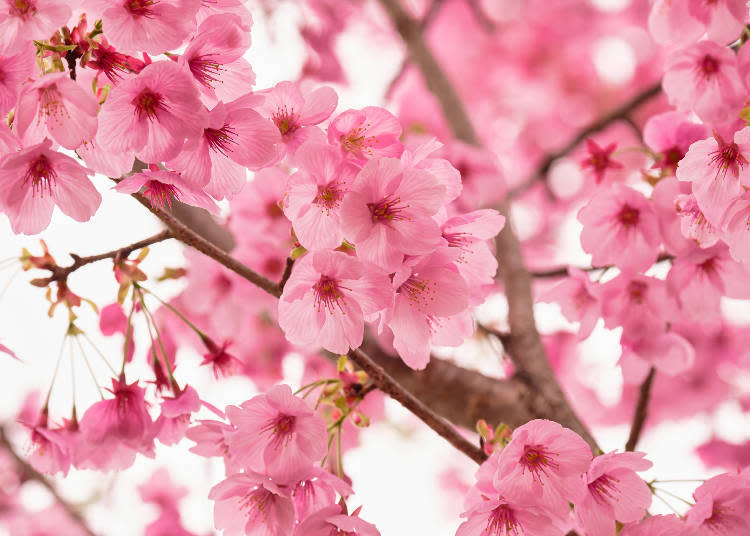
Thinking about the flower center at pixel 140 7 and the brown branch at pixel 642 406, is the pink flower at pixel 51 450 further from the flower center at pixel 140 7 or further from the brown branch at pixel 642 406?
the brown branch at pixel 642 406

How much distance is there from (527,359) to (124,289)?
98 cm

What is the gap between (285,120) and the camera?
38.4 inches

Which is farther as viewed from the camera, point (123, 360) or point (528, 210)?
point (528, 210)

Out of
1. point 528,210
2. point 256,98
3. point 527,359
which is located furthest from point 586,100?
point 256,98

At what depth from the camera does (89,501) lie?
2641mm

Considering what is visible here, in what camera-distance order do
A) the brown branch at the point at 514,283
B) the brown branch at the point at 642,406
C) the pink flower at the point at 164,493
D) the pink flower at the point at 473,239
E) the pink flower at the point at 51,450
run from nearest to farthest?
1. the pink flower at the point at 473,239
2. the pink flower at the point at 51,450
3. the brown branch at the point at 642,406
4. the brown branch at the point at 514,283
5. the pink flower at the point at 164,493

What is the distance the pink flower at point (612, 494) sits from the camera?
936mm

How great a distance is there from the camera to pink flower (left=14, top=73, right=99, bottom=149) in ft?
2.66

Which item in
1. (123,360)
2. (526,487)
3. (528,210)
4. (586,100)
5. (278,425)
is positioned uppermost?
(586,100)

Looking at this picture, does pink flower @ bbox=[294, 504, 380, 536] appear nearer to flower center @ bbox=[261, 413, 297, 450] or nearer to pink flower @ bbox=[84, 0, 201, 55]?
flower center @ bbox=[261, 413, 297, 450]

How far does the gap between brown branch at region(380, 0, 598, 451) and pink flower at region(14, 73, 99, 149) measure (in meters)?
0.91

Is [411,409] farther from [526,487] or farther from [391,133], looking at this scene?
[391,133]

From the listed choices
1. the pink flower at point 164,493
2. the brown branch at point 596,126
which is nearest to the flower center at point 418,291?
the brown branch at point 596,126

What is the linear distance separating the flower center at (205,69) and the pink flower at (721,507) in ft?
2.90
